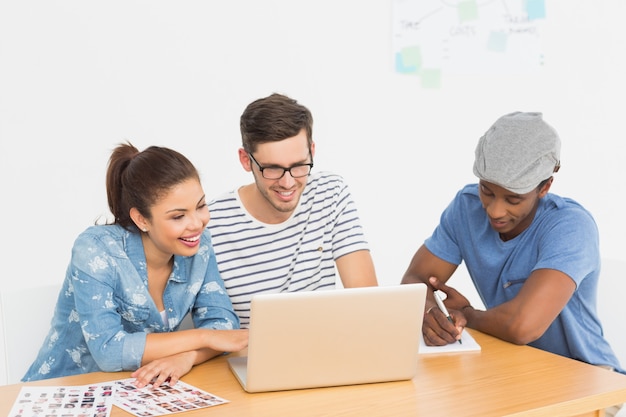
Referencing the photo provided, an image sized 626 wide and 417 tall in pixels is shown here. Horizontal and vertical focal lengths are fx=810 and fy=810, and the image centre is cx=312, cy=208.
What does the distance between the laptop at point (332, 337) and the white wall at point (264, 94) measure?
1534 mm

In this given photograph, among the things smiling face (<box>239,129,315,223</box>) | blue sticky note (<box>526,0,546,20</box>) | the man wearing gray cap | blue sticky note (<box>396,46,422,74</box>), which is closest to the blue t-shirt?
the man wearing gray cap

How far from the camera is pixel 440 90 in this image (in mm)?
3979

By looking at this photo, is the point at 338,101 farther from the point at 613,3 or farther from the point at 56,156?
the point at 613,3

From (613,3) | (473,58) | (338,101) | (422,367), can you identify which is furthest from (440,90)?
(422,367)

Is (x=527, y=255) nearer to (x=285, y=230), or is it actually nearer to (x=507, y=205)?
(x=507, y=205)

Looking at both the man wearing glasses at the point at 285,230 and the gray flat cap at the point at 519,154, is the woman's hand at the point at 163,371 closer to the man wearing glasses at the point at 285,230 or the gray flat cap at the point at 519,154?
the man wearing glasses at the point at 285,230

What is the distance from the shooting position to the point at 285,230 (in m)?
2.31

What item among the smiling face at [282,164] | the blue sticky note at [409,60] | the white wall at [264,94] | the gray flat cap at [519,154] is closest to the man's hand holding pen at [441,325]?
the gray flat cap at [519,154]

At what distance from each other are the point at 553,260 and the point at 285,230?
2.43 ft

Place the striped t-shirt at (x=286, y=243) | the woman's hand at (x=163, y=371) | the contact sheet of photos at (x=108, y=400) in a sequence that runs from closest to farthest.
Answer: the contact sheet of photos at (x=108, y=400) < the woman's hand at (x=163, y=371) < the striped t-shirt at (x=286, y=243)

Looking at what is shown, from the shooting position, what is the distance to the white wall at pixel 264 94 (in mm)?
3109

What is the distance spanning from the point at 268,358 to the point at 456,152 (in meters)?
2.65

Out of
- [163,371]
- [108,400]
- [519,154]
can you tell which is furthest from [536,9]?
[108,400]

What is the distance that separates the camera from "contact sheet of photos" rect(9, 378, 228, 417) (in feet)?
4.99
